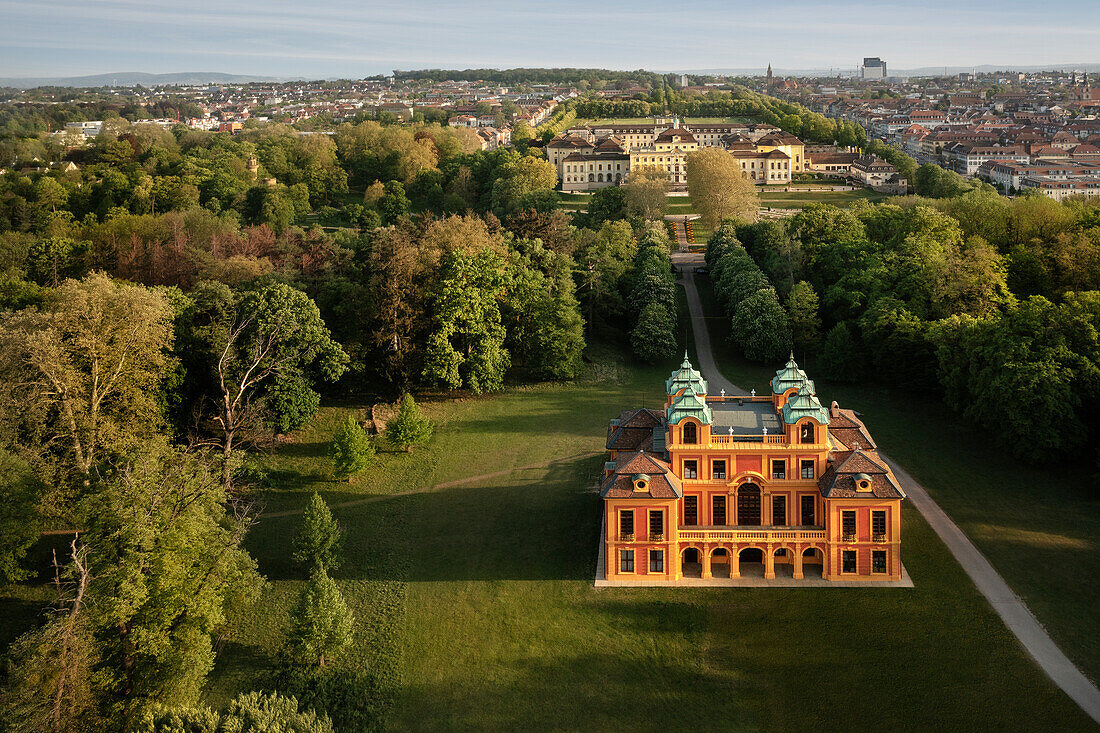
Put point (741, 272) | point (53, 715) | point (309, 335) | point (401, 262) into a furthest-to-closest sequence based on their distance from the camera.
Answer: point (741, 272), point (401, 262), point (309, 335), point (53, 715)

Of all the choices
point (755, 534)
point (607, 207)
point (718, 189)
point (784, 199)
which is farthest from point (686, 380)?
point (784, 199)

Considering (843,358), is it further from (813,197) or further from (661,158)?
(661,158)

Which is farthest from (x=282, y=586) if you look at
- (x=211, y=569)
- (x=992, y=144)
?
(x=992, y=144)

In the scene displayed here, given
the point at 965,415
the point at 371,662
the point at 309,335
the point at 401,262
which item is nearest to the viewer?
the point at 371,662

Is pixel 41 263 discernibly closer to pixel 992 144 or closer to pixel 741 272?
pixel 741 272

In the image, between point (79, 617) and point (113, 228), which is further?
point (113, 228)

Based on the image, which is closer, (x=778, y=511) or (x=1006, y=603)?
(x=1006, y=603)

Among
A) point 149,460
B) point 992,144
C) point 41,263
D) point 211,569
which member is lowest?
point 211,569
